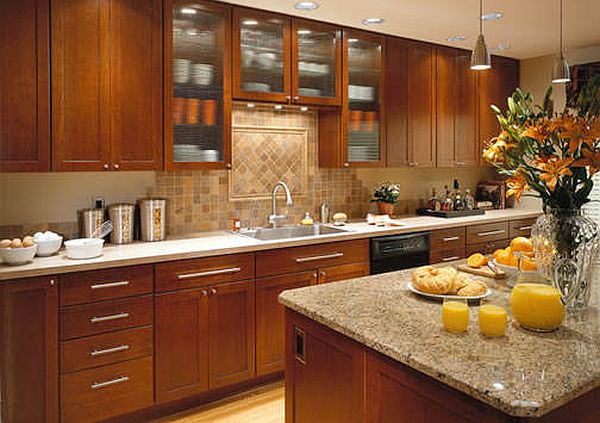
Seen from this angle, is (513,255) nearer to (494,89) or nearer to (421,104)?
(421,104)

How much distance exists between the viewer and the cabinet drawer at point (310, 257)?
3182 millimetres

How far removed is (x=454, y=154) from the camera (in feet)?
15.5

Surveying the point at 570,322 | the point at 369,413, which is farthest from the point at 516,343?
the point at 369,413

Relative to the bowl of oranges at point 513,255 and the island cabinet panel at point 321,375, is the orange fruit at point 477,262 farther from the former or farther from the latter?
the island cabinet panel at point 321,375

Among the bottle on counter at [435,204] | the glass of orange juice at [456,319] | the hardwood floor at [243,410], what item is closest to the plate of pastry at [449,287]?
the glass of orange juice at [456,319]

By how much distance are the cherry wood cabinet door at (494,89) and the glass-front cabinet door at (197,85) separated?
2799 millimetres

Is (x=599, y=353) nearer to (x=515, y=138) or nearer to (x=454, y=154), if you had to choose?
(x=515, y=138)

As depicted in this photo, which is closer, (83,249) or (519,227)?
(83,249)

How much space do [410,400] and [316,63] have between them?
284 cm

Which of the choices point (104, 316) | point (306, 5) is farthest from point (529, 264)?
point (306, 5)

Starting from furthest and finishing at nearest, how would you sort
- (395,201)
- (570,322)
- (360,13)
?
(395,201), (360,13), (570,322)

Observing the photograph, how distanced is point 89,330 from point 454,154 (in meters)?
3.54

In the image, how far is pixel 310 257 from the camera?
133 inches

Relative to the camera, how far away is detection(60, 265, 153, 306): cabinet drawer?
99.3 inches
